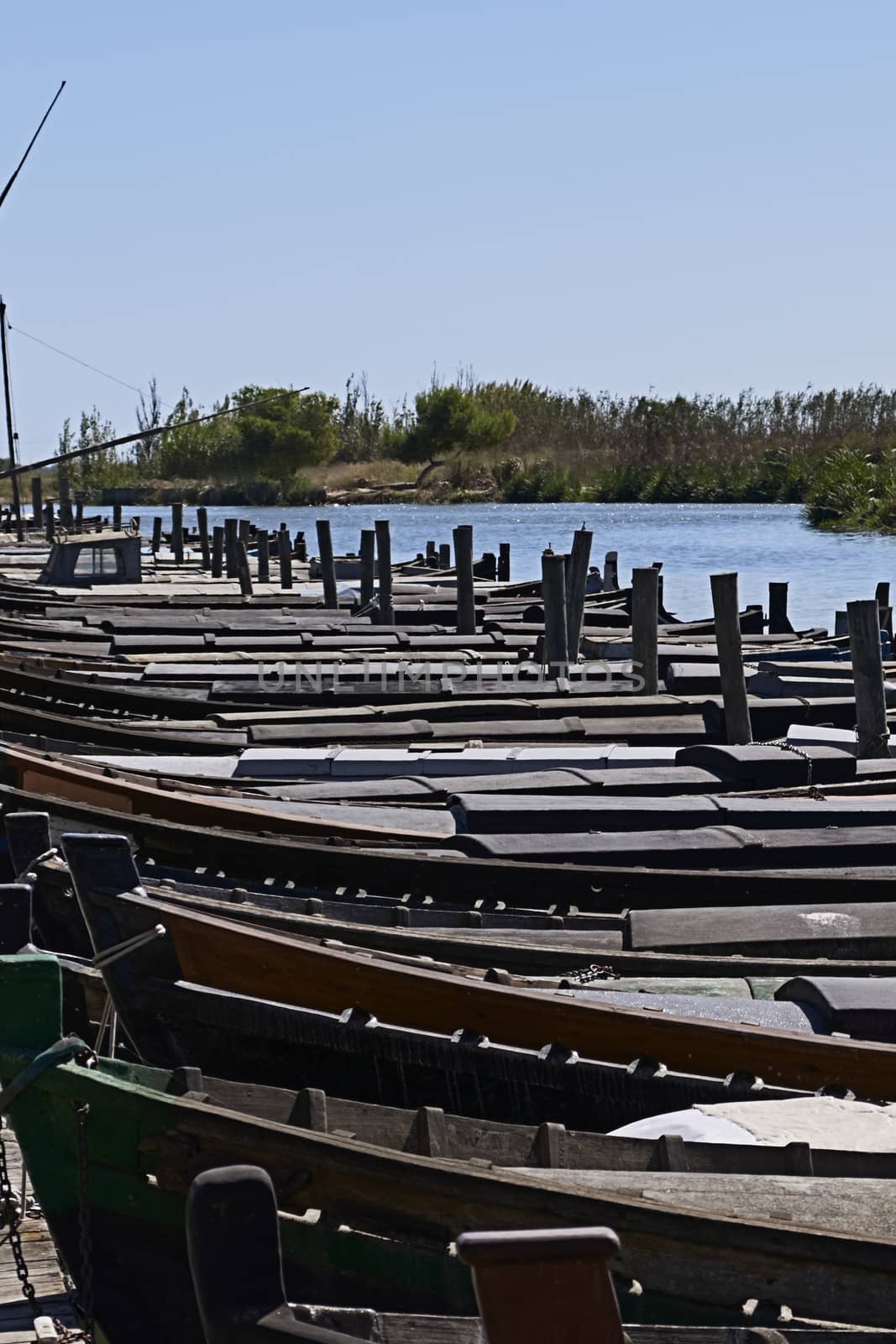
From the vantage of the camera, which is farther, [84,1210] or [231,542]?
[231,542]

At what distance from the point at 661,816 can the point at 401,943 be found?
103 inches

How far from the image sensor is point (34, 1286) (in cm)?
489

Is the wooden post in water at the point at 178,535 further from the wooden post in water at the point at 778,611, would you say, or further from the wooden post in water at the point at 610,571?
the wooden post in water at the point at 778,611

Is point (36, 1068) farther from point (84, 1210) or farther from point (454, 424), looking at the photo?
point (454, 424)

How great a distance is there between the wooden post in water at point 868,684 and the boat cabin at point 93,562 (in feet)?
60.8

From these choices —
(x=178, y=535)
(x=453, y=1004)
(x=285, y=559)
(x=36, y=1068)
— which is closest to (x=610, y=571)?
(x=285, y=559)

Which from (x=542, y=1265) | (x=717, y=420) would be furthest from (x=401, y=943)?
(x=717, y=420)

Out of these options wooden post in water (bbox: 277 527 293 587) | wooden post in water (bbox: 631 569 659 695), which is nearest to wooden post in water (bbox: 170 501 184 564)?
wooden post in water (bbox: 277 527 293 587)

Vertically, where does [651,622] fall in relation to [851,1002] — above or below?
above

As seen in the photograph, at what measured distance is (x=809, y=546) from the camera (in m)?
52.4

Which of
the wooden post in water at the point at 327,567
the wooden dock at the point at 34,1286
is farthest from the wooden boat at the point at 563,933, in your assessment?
the wooden post in water at the point at 327,567

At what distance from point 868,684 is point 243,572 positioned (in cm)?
1810

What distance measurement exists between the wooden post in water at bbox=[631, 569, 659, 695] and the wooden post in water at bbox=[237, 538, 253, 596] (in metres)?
12.3

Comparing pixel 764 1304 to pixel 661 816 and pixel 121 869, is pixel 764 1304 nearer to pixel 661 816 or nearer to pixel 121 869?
pixel 121 869
